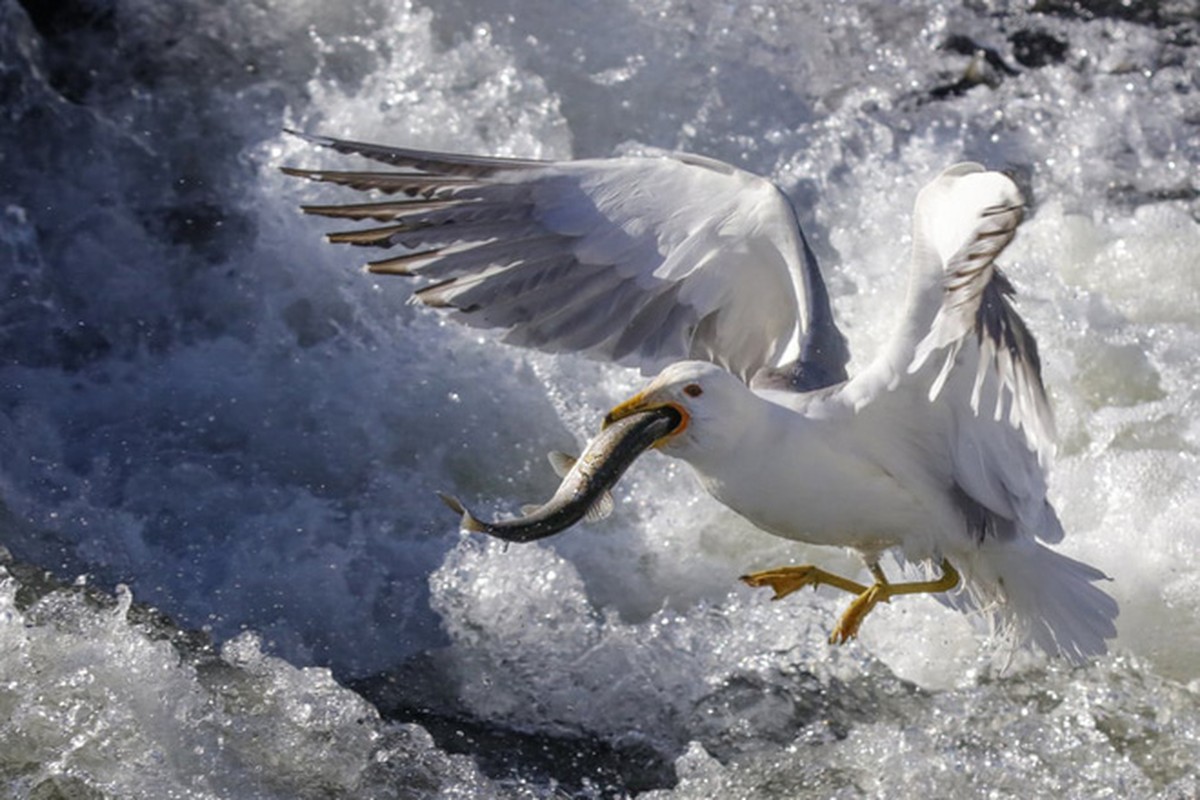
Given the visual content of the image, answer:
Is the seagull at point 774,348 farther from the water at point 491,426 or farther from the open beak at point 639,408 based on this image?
the water at point 491,426

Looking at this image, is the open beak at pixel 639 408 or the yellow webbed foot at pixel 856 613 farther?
the yellow webbed foot at pixel 856 613

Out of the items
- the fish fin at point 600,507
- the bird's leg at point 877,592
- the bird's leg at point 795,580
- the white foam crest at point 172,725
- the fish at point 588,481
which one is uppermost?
the fish at point 588,481

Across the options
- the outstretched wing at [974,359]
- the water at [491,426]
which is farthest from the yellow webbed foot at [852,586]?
the water at [491,426]

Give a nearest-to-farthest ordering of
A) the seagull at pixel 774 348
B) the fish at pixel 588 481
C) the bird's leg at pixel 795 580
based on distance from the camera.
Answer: the fish at pixel 588 481, the seagull at pixel 774 348, the bird's leg at pixel 795 580

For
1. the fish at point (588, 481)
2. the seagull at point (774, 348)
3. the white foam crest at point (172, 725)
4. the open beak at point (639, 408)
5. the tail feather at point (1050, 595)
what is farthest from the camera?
the tail feather at point (1050, 595)

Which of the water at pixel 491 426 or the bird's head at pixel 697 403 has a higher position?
the bird's head at pixel 697 403

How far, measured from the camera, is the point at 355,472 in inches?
203

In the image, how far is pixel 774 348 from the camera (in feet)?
13.4

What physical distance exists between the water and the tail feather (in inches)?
11.9

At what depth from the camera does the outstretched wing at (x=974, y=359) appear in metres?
3.26

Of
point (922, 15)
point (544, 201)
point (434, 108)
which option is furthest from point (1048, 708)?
point (922, 15)

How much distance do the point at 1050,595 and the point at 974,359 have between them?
0.76 meters

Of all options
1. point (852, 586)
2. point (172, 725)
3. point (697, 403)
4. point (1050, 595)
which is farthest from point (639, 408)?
point (172, 725)

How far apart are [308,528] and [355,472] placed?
0.25 m
